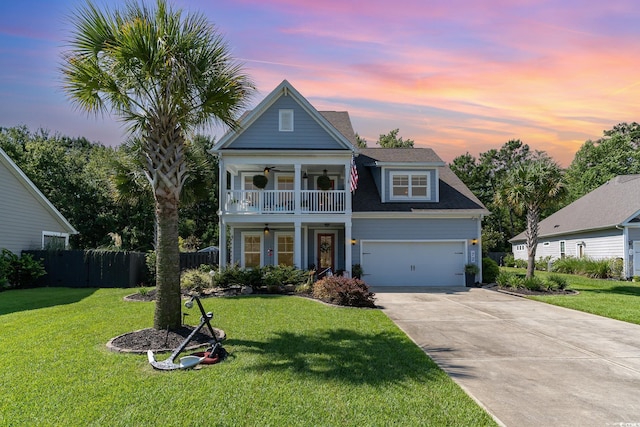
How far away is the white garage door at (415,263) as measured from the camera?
1781 cm

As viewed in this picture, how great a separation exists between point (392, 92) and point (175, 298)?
9590 millimetres

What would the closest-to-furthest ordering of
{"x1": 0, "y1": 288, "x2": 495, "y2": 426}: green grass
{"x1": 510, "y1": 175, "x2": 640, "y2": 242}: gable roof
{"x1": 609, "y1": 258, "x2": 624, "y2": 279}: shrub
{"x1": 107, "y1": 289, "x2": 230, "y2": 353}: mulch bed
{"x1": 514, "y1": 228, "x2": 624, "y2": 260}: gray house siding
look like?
1. {"x1": 0, "y1": 288, "x2": 495, "y2": 426}: green grass
2. {"x1": 107, "y1": 289, "x2": 230, "y2": 353}: mulch bed
3. {"x1": 609, "y1": 258, "x2": 624, "y2": 279}: shrub
4. {"x1": 514, "y1": 228, "x2": 624, "y2": 260}: gray house siding
5. {"x1": 510, "y1": 175, "x2": 640, "y2": 242}: gable roof

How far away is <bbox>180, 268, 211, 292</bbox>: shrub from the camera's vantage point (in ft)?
47.0

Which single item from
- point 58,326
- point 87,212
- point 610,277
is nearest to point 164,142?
point 58,326

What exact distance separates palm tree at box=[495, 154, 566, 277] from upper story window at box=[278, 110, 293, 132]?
1012 cm

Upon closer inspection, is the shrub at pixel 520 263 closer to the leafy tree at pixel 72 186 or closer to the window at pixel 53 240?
the window at pixel 53 240

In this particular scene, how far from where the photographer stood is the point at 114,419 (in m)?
4.11

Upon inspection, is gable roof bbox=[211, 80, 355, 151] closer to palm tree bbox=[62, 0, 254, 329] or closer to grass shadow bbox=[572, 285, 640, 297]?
palm tree bbox=[62, 0, 254, 329]

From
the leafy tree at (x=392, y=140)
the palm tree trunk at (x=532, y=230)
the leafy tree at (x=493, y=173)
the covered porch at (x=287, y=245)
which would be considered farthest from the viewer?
the leafy tree at (x=493, y=173)

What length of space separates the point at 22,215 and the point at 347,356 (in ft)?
58.7

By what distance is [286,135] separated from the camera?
55.5 feet

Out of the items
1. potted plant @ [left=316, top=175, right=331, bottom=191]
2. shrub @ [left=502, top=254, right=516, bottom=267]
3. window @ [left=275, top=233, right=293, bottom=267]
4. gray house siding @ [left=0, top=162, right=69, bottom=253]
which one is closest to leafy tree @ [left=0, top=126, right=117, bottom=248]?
gray house siding @ [left=0, top=162, right=69, bottom=253]

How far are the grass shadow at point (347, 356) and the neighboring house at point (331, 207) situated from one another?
27.2 feet

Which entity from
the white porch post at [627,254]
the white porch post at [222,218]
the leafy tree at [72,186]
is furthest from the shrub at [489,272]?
the leafy tree at [72,186]
